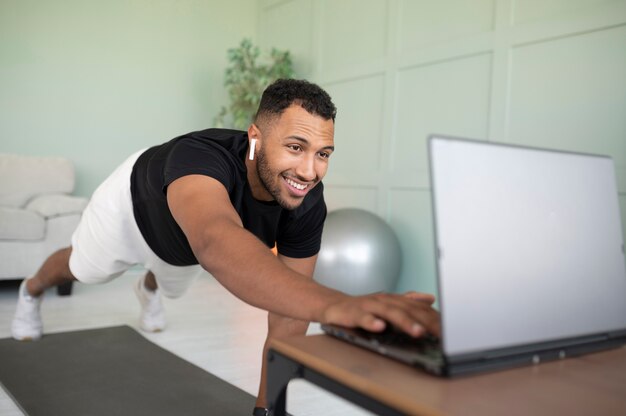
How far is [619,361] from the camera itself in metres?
0.62

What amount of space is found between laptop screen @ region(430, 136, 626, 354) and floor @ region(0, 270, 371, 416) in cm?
101

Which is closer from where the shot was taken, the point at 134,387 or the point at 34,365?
the point at 134,387

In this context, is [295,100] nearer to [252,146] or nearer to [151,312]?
[252,146]

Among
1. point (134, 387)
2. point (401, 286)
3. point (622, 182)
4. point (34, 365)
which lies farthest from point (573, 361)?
point (401, 286)

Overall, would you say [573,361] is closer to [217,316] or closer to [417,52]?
[217,316]

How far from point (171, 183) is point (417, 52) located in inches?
96.7

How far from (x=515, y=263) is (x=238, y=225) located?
15.6 inches

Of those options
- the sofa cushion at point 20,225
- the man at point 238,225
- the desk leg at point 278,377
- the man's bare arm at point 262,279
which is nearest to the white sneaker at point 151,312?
the man at point 238,225

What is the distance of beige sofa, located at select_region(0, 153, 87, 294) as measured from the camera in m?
2.83

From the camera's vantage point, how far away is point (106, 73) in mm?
3938

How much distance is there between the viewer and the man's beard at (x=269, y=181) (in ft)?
4.17

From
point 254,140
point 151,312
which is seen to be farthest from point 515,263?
point 151,312

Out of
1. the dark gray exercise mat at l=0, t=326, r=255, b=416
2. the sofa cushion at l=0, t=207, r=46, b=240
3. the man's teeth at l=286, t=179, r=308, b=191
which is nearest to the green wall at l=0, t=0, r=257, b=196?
the sofa cushion at l=0, t=207, r=46, b=240

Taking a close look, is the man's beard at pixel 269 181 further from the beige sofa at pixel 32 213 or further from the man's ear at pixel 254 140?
the beige sofa at pixel 32 213
